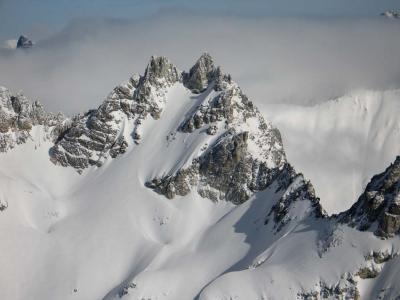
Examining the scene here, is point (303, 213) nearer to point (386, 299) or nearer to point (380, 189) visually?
point (380, 189)

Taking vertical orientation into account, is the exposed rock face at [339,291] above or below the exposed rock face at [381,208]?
below

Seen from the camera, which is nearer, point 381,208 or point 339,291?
point 339,291

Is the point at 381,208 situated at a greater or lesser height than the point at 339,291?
greater

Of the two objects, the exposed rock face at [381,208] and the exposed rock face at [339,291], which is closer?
the exposed rock face at [339,291]

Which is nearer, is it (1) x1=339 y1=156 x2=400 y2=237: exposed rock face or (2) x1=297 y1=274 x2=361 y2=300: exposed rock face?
(2) x1=297 y1=274 x2=361 y2=300: exposed rock face

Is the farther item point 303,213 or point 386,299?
point 303,213

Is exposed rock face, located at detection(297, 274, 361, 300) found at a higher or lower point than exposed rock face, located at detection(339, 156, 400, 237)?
Result: lower

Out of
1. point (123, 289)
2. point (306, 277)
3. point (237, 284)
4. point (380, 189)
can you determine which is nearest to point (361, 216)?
point (380, 189)

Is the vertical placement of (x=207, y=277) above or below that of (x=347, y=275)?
below
